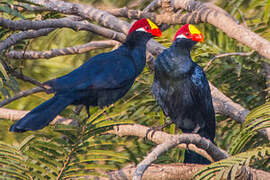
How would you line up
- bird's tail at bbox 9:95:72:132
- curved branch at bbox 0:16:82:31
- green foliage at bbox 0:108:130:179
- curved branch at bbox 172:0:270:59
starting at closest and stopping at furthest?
1. green foliage at bbox 0:108:130:179
2. bird's tail at bbox 9:95:72:132
3. curved branch at bbox 0:16:82:31
4. curved branch at bbox 172:0:270:59

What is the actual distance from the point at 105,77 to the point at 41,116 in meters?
0.78

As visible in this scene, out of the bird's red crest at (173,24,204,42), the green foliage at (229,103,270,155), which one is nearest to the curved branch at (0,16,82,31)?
the bird's red crest at (173,24,204,42)

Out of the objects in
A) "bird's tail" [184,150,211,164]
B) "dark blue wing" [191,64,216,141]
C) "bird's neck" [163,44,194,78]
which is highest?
"bird's neck" [163,44,194,78]

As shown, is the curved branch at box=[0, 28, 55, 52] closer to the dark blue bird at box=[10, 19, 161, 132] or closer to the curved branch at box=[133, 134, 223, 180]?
the dark blue bird at box=[10, 19, 161, 132]

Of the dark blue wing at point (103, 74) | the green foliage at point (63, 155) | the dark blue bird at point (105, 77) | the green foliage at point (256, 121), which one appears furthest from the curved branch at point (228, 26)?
the green foliage at point (63, 155)

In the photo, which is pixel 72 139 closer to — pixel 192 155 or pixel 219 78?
pixel 192 155

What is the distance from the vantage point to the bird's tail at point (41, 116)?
7.72 feet

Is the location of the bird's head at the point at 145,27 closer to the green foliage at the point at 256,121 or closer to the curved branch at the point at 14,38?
the curved branch at the point at 14,38

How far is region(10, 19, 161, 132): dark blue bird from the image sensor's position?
9.27 ft

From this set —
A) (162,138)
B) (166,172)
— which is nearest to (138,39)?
(162,138)

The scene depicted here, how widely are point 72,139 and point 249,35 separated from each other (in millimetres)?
1575

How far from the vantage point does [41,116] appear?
8.13 feet

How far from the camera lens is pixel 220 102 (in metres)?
3.38

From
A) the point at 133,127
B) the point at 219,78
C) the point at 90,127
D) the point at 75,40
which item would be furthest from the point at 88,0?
the point at 90,127
